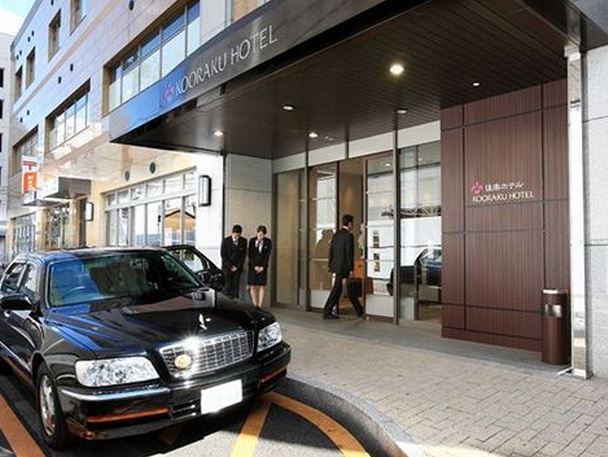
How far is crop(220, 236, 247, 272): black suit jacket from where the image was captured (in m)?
9.91

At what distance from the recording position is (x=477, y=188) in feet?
23.4

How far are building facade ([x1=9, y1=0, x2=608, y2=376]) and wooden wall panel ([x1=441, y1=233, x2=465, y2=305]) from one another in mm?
25

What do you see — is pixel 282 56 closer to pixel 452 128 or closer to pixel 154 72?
pixel 452 128

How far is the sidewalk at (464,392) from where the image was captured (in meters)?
3.67

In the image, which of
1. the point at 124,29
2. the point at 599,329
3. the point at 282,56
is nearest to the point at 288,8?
the point at 282,56

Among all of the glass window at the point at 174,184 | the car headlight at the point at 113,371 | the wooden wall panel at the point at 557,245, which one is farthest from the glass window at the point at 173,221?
the car headlight at the point at 113,371

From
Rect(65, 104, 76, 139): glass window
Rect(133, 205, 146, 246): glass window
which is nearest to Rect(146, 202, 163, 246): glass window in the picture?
Rect(133, 205, 146, 246): glass window

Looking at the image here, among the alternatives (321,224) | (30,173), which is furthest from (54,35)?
(321,224)

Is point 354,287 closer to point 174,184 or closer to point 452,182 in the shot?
point 452,182

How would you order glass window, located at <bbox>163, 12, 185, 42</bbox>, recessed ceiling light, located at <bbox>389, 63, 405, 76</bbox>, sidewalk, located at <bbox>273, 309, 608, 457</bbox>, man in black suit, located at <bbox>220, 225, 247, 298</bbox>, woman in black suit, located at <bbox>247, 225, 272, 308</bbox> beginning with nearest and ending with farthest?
sidewalk, located at <bbox>273, 309, 608, 457</bbox>
recessed ceiling light, located at <bbox>389, 63, 405, 76</bbox>
woman in black suit, located at <bbox>247, 225, 272, 308</bbox>
man in black suit, located at <bbox>220, 225, 247, 298</bbox>
glass window, located at <bbox>163, 12, 185, 42</bbox>

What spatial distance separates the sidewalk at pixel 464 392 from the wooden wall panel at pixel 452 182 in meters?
1.73

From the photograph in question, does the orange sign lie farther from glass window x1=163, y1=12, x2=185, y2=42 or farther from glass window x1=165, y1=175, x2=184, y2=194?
glass window x1=163, y1=12, x2=185, y2=42

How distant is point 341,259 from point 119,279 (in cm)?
469

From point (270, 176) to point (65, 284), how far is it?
22.9 ft
